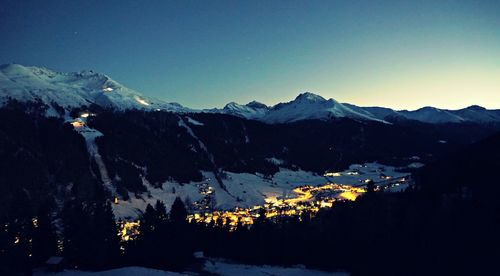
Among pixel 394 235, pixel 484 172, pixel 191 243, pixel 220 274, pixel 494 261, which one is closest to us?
pixel 494 261

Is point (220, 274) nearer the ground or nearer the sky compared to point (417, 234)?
nearer the ground

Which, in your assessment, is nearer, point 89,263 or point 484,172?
point 89,263

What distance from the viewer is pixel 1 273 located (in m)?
75.9

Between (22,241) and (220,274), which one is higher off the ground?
(22,241)

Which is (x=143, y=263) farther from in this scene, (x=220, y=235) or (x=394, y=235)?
(x=394, y=235)

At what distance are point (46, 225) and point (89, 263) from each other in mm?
17112

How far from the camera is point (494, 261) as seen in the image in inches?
3593

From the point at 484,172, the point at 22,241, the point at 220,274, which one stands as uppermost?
the point at 484,172

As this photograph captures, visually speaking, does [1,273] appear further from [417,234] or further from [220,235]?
[417,234]

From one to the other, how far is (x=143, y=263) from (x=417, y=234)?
67.7m

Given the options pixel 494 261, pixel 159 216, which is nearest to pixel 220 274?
pixel 159 216

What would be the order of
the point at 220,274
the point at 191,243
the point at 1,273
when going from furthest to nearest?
the point at 191,243 → the point at 220,274 → the point at 1,273

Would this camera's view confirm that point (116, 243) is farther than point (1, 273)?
Yes

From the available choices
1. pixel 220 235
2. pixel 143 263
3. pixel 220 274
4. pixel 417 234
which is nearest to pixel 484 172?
pixel 417 234
